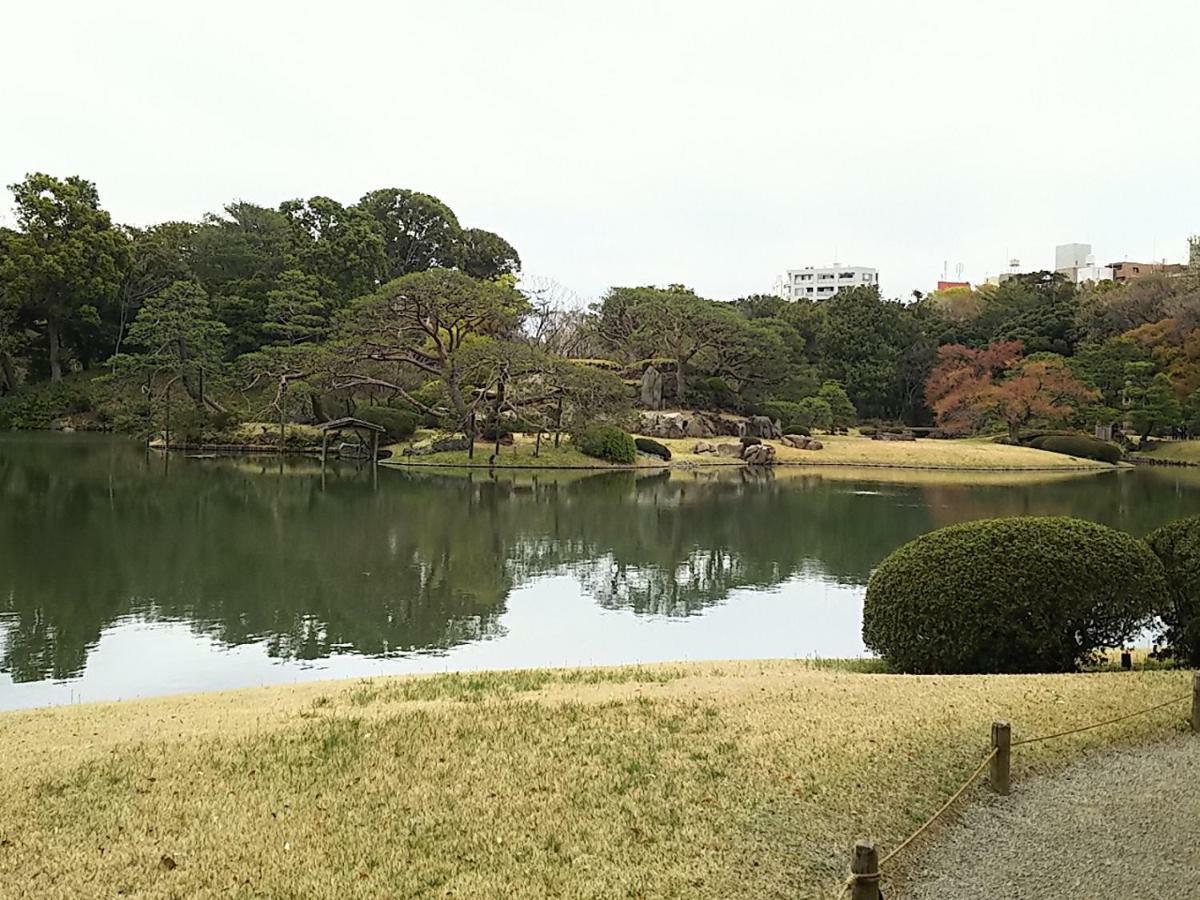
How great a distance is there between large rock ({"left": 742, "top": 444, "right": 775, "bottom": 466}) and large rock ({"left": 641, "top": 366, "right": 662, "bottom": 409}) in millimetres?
5848

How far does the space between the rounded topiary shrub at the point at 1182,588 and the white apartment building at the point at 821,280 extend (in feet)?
300

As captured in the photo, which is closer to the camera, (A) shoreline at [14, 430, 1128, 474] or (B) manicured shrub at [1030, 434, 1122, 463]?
(A) shoreline at [14, 430, 1128, 474]

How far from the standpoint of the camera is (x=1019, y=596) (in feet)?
20.7

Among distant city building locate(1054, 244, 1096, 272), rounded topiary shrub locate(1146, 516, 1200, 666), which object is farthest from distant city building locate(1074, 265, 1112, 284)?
rounded topiary shrub locate(1146, 516, 1200, 666)

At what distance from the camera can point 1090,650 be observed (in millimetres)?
6777

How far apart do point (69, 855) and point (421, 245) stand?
54.1 meters

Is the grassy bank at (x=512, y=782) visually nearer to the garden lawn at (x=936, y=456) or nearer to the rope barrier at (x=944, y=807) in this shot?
the rope barrier at (x=944, y=807)

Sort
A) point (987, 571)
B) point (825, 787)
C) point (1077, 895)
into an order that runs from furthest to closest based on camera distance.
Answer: point (987, 571), point (825, 787), point (1077, 895)

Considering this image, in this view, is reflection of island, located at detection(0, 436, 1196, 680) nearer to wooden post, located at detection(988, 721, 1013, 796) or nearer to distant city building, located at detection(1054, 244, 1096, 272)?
wooden post, located at detection(988, 721, 1013, 796)

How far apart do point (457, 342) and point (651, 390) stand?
9.57 meters

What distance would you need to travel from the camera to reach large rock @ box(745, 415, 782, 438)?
121 ft

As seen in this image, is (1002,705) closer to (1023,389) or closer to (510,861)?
(510,861)

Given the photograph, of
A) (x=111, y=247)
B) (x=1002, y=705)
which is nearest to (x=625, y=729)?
(x=1002, y=705)

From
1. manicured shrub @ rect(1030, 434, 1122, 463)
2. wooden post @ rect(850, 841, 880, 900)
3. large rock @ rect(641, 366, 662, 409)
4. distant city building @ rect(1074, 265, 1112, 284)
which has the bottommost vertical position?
wooden post @ rect(850, 841, 880, 900)
